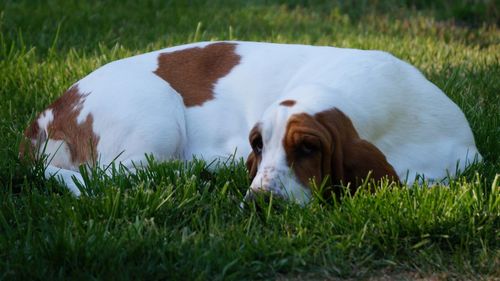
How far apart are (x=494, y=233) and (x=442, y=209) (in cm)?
22

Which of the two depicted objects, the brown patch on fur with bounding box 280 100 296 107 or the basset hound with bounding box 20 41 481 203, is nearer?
the basset hound with bounding box 20 41 481 203

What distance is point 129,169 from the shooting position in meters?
4.61

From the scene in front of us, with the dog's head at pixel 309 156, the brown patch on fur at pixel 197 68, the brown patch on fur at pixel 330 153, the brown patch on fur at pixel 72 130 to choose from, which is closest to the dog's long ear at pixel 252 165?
the dog's head at pixel 309 156

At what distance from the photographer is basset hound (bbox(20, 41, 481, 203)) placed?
3.95 metres

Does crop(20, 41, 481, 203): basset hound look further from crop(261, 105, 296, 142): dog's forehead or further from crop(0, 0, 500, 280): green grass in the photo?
crop(0, 0, 500, 280): green grass

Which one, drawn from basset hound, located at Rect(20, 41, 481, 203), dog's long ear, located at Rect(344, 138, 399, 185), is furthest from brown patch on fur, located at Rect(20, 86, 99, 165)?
dog's long ear, located at Rect(344, 138, 399, 185)

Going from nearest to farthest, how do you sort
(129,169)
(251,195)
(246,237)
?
1. (246,237)
2. (251,195)
3. (129,169)

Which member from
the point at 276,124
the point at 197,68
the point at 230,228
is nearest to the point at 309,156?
the point at 276,124

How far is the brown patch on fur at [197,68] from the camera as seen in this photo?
4922 millimetres

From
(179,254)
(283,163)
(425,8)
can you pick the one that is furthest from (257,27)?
(179,254)

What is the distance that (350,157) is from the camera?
394 cm

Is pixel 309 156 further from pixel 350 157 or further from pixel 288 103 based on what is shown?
pixel 288 103

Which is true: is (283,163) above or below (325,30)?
above

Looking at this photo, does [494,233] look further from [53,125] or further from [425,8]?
[425,8]
